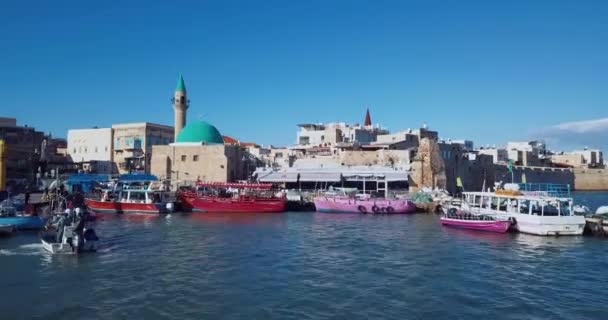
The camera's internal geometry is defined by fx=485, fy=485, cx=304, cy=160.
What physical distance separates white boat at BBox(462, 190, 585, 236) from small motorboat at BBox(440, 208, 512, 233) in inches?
24.9

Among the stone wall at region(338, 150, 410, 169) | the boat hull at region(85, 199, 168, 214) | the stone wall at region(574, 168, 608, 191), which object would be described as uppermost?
the stone wall at region(338, 150, 410, 169)

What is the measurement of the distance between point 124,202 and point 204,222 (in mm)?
8033

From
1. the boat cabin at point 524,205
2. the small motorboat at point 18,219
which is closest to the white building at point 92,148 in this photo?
the small motorboat at point 18,219

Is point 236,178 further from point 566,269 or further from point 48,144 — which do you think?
point 566,269

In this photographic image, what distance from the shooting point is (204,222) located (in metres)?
26.8

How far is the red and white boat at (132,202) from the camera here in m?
31.5

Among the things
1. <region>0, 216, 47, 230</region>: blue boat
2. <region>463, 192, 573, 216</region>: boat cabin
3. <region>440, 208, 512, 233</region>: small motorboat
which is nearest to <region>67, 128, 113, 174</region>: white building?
<region>0, 216, 47, 230</region>: blue boat

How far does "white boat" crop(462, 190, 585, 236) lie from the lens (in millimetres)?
22344

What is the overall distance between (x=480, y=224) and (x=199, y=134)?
85.2 ft

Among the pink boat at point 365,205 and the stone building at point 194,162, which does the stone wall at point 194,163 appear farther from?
the pink boat at point 365,205

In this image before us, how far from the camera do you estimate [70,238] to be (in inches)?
660

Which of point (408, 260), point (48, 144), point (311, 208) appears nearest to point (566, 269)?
point (408, 260)

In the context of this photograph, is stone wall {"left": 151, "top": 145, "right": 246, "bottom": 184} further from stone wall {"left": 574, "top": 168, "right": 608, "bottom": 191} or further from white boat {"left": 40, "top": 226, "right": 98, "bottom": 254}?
stone wall {"left": 574, "top": 168, "right": 608, "bottom": 191}

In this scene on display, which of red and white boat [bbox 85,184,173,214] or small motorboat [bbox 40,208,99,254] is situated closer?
small motorboat [bbox 40,208,99,254]
